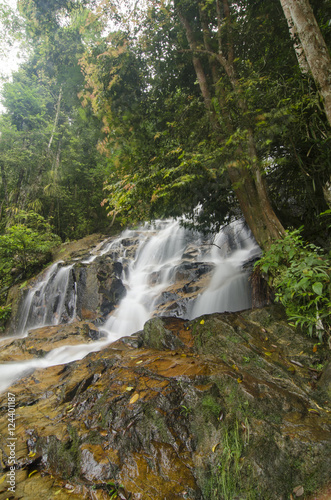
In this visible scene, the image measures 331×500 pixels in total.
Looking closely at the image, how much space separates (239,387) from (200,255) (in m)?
7.42

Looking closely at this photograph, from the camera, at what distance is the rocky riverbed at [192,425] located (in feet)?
7.47

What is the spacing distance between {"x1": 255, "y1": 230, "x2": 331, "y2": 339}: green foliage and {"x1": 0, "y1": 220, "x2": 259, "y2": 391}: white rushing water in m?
2.47

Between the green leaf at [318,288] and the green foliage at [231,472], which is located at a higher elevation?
the green leaf at [318,288]

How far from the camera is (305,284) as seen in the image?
295 cm

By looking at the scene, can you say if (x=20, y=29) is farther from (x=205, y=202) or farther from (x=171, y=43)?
(x=205, y=202)

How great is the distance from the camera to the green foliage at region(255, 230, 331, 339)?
2.99m

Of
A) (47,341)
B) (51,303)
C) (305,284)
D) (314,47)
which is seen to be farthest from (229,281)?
(51,303)

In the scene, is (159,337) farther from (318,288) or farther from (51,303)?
(51,303)

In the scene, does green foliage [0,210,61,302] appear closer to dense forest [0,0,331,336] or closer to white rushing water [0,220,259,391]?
white rushing water [0,220,259,391]

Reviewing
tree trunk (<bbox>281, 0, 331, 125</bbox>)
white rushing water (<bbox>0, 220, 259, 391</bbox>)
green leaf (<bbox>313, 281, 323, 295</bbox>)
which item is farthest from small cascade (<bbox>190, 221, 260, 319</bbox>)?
tree trunk (<bbox>281, 0, 331, 125</bbox>)

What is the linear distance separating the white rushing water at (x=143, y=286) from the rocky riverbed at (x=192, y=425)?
2177 millimetres

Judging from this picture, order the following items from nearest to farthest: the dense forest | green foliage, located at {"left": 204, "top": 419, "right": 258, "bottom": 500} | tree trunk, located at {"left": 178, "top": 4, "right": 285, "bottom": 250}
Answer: green foliage, located at {"left": 204, "top": 419, "right": 258, "bottom": 500}
the dense forest
tree trunk, located at {"left": 178, "top": 4, "right": 285, "bottom": 250}

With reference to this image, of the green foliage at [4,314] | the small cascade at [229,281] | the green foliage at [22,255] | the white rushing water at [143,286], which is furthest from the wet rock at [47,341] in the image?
the green foliage at [22,255]

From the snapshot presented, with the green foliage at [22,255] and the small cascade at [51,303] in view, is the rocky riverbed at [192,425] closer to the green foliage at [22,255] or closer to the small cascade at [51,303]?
the small cascade at [51,303]
